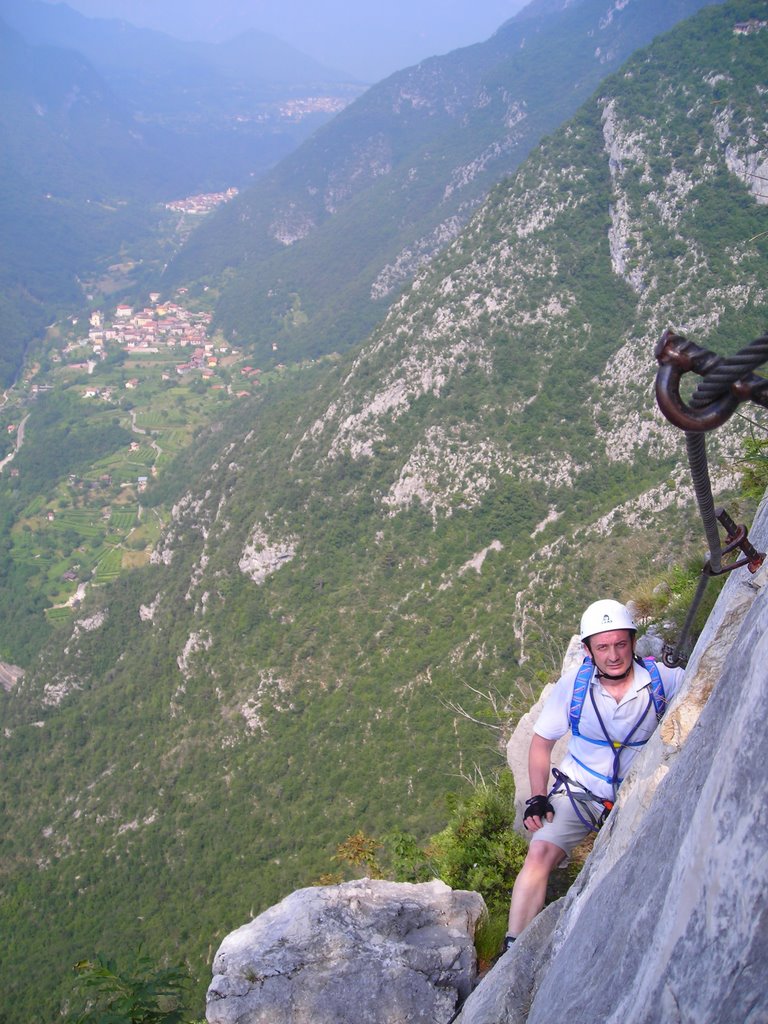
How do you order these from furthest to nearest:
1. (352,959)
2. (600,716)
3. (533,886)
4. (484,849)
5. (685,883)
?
(484,849) < (352,959) < (533,886) < (600,716) < (685,883)

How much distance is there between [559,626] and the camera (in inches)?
1161

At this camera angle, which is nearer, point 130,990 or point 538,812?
point 538,812

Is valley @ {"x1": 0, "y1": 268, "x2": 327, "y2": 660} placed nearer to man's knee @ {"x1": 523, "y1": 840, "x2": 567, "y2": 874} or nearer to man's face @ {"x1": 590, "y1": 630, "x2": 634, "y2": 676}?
man's knee @ {"x1": 523, "y1": 840, "x2": 567, "y2": 874}

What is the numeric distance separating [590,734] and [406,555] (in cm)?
3816

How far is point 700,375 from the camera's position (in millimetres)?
2285

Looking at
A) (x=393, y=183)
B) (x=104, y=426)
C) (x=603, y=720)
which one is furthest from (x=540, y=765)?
(x=393, y=183)

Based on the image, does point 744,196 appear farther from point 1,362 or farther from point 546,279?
point 1,362

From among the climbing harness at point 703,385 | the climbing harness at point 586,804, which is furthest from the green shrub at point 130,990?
the climbing harness at point 703,385

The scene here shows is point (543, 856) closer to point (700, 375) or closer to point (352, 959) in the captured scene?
point (352, 959)

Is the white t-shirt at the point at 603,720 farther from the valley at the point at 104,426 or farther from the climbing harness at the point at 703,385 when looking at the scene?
the valley at the point at 104,426

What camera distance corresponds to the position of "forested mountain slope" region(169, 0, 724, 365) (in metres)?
126

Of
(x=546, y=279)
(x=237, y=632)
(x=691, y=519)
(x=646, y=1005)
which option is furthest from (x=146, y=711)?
(x=646, y=1005)

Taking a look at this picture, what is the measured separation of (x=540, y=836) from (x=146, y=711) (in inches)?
1781

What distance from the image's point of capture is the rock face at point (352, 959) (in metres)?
6.43
